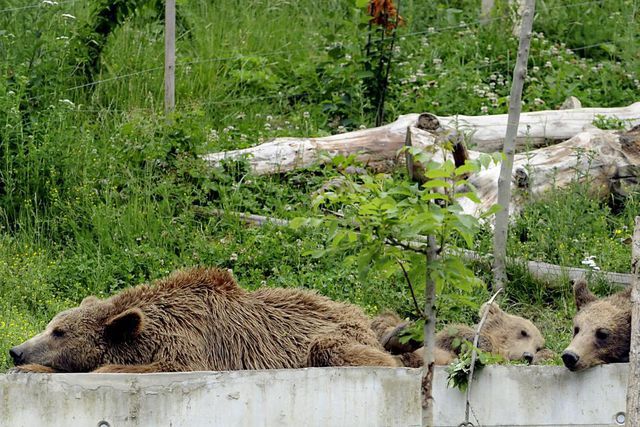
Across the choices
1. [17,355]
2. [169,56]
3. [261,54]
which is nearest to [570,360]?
[17,355]

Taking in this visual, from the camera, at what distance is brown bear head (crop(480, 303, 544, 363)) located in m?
8.21

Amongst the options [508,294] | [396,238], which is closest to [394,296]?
[508,294]

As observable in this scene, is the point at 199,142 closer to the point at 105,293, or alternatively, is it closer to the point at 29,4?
the point at 105,293

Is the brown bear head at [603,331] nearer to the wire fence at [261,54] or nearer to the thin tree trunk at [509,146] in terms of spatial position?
the thin tree trunk at [509,146]

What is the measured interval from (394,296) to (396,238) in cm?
428

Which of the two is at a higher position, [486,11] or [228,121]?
[486,11]

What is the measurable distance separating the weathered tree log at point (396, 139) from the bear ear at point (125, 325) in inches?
146

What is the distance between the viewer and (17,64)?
10773 mm

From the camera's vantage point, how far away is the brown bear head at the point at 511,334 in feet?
26.9

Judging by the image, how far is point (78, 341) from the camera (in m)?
7.09

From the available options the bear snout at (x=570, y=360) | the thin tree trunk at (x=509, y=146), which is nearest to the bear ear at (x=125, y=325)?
the bear snout at (x=570, y=360)

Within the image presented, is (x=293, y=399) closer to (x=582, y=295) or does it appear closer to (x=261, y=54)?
A: (x=582, y=295)

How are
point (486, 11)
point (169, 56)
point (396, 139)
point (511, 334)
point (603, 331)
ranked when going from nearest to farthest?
point (603, 331)
point (511, 334)
point (396, 139)
point (169, 56)
point (486, 11)

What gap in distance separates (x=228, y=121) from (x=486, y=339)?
188 inches
